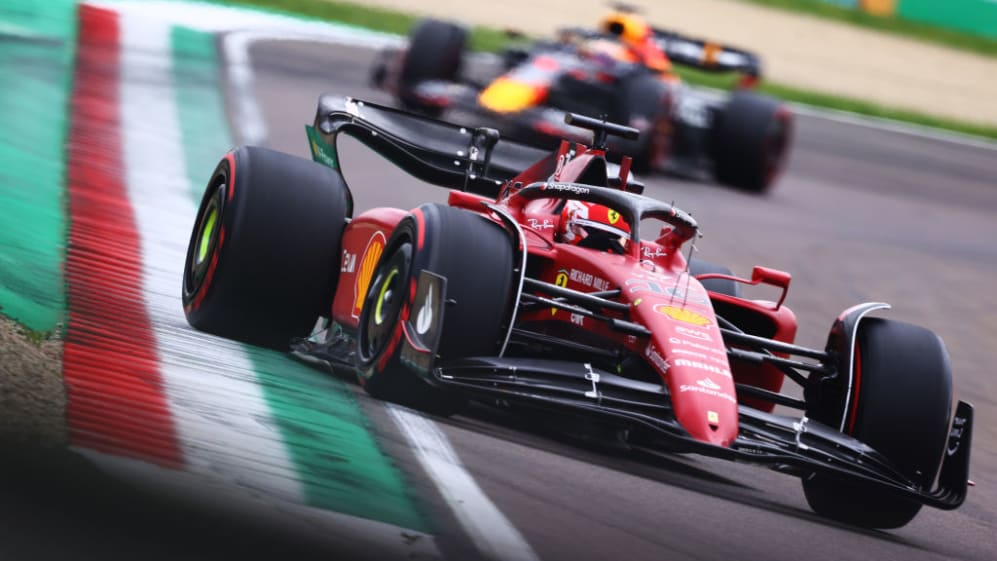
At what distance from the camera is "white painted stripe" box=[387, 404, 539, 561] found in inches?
200

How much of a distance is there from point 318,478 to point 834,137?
20.9m

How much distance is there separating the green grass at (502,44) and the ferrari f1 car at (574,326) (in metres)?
16.9

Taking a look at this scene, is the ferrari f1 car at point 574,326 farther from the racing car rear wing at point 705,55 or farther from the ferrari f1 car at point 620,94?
the racing car rear wing at point 705,55

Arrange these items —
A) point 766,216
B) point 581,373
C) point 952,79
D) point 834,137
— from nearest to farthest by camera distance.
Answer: point 581,373 → point 766,216 → point 834,137 → point 952,79

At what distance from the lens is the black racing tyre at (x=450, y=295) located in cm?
649

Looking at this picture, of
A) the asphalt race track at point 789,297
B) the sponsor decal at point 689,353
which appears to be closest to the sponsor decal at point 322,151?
the asphalt race track at point 789,297

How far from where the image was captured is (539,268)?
7.30 meters

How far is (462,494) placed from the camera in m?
5.65

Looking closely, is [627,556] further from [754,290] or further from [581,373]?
[754,290]

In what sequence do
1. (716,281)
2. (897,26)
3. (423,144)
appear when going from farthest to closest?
(897,26) < (423,144) < (716,281)

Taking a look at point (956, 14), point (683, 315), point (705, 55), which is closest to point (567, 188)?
point (683, 315)

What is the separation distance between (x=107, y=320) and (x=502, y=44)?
1987 centimetres

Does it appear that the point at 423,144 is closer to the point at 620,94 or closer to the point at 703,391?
the point at 703,391

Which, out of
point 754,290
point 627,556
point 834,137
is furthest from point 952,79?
point 627,556
